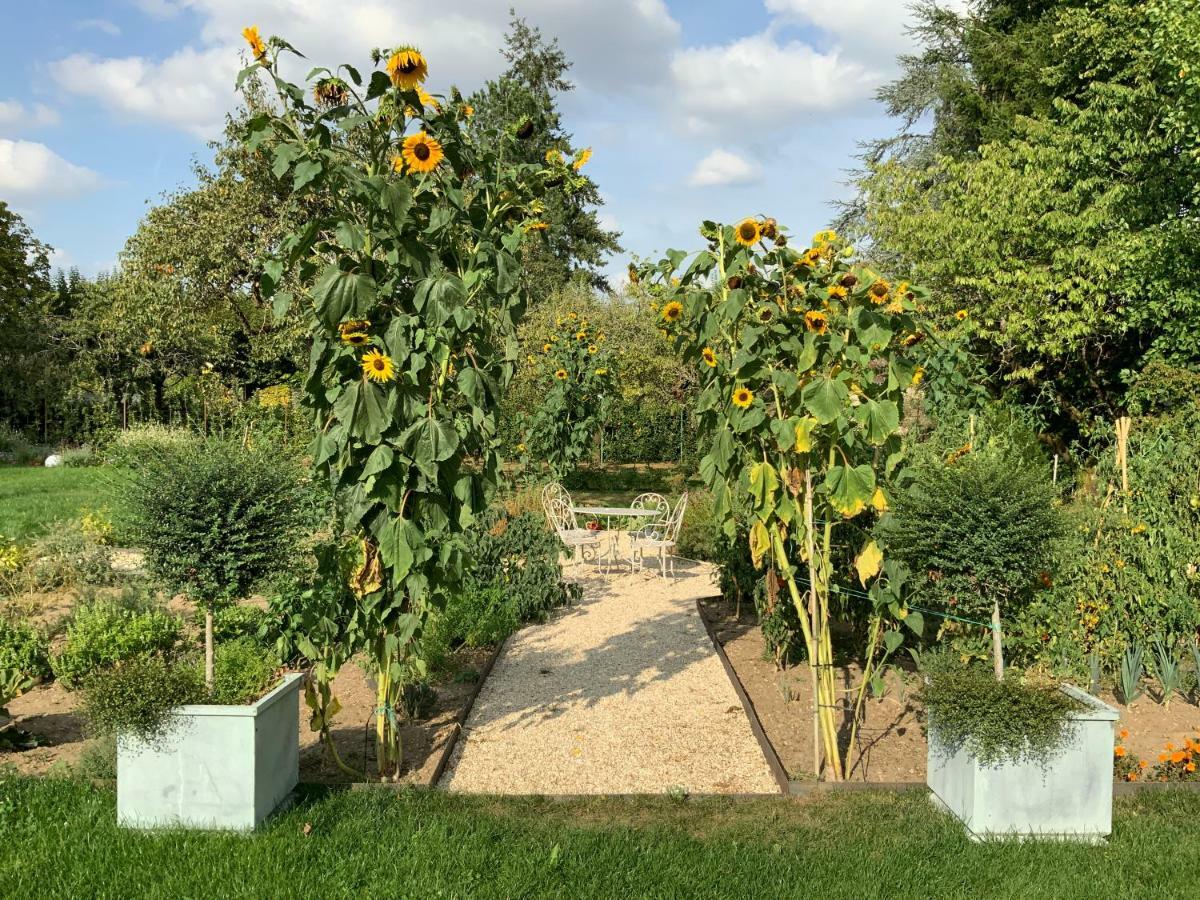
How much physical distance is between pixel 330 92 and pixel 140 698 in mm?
2096

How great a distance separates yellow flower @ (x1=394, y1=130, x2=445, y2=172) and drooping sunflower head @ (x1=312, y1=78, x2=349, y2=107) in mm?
284

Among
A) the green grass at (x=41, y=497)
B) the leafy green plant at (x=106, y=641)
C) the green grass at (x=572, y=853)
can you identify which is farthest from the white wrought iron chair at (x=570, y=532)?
the green grass at (x=572, y=853)

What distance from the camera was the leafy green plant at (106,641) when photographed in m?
4.17

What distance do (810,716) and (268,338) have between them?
38.2ft

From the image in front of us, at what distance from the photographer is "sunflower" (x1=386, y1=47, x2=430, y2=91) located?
2.77 m

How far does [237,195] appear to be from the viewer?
12.2 meters

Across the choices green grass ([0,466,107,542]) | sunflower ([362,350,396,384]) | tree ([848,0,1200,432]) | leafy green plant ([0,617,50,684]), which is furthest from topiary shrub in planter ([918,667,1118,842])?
tree ([848,0,1200,432])

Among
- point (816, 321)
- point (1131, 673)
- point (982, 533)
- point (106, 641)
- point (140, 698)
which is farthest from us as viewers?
point (106, 641)

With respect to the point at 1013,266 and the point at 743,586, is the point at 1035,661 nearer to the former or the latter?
the point at 743,586

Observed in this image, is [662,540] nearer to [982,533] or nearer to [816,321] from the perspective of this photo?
[982,533]

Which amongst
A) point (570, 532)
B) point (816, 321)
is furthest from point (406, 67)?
point (570, 532)

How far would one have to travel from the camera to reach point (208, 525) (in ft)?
10.7

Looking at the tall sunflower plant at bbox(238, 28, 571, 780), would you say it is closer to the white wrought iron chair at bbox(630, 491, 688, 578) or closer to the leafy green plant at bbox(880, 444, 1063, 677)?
the leafy green plant at bbox(880, 444, 1063, 677)

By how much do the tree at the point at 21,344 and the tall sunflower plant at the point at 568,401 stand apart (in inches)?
636
